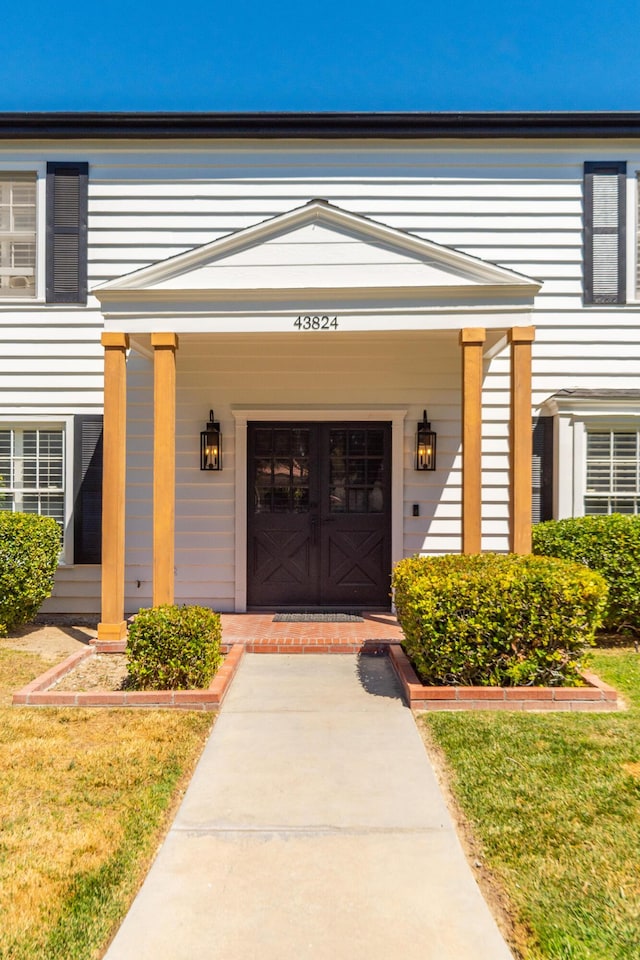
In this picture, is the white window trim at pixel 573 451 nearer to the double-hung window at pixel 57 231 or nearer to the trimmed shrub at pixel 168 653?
the trimmed shrub at pixel 168 653

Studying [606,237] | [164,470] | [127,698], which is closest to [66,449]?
A: [164,470]

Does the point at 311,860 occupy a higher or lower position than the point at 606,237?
lower

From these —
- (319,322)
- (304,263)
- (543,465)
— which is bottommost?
(543,465)

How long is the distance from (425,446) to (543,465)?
1526 millimetres

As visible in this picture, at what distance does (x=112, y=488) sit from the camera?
624 cm

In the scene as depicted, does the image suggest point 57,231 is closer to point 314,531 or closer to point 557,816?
point 314,531

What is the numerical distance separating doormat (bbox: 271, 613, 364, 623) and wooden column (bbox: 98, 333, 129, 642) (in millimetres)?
1875

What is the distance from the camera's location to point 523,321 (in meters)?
6.01

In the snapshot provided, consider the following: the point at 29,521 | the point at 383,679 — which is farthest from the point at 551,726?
the point at 29,521

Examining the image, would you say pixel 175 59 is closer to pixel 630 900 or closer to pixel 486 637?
pixel 486 637

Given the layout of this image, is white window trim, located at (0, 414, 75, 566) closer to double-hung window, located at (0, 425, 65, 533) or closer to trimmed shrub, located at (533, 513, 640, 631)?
double-hung window, located at (0, 425, 65, 533)

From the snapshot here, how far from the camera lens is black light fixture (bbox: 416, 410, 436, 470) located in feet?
24.7

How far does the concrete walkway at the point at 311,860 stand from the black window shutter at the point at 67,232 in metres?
5.98

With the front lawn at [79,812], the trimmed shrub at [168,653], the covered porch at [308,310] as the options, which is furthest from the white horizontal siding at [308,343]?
the front lawn at [79,812]
